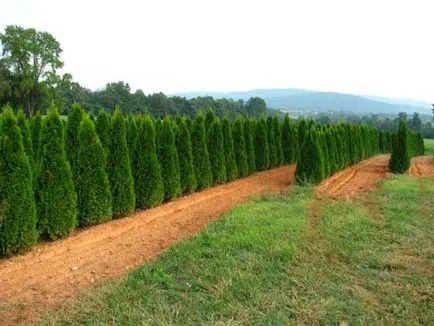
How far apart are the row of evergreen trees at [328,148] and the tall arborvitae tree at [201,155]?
9.34 ft

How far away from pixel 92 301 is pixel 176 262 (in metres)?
1.30

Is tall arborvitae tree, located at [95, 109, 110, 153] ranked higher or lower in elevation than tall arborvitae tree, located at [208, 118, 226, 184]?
higher

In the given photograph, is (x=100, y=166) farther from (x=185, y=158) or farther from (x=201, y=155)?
(x=201, y=155)

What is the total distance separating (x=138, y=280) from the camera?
Answer: 4.54 m

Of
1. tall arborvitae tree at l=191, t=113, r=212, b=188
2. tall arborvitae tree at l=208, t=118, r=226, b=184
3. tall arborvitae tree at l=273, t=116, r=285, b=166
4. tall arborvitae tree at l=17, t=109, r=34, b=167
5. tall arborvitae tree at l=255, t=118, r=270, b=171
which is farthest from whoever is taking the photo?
tall arborvitae tree at l=273, t=116, r=285, b=166

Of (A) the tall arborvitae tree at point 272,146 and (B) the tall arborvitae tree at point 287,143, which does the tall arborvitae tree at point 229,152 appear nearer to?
(A) the tall arborvitae tree at point 272,146

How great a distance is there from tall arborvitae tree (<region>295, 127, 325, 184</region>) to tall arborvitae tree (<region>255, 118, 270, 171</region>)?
421cm

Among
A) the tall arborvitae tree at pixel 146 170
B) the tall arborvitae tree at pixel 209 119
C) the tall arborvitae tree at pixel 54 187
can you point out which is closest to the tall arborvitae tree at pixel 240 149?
the tall arborvitae tree at pixel 209 119

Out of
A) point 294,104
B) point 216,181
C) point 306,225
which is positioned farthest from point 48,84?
point 294,104

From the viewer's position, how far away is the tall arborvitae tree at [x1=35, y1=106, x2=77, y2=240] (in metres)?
6.62

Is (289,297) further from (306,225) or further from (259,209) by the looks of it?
(259,209)

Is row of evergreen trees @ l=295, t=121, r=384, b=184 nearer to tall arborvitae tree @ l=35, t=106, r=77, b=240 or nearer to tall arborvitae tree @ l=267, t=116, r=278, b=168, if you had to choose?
tall arborvitae tree @ l=267, t=116, r=278, b=168

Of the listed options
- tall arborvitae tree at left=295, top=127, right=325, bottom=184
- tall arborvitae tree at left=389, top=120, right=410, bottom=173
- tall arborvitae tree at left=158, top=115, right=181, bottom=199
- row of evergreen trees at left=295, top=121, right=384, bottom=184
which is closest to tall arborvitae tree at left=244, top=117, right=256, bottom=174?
row of evergreen trees at left=295, top=121, right=384, bottom=184

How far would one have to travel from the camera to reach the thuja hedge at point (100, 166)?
19.8 ft
